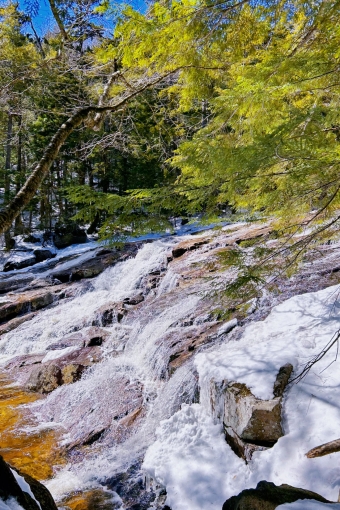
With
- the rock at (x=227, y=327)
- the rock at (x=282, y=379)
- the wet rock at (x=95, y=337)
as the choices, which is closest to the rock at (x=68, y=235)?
the wet rock at (x=95, y=337)

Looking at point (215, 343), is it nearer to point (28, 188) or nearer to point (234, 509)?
point (234, 509)

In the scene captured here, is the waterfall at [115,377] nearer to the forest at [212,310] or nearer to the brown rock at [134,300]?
the forest at [212,310]

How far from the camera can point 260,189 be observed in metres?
4.11

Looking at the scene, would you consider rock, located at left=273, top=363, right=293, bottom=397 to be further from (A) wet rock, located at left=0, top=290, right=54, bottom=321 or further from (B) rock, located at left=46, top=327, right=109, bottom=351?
(A) wet rock, located at left=0, top=290, right=54, bottom=321

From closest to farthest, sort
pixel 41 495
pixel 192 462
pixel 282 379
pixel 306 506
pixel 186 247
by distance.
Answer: pixel 306 506, pixel 41 495, pixel 192 462, pixel 282 379, pixel 186 247

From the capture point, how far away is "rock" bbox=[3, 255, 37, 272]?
17109 mm

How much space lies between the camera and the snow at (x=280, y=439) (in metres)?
3.61

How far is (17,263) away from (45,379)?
34.6 feet

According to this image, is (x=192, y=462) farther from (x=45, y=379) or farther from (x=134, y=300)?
(x=134, y=300)

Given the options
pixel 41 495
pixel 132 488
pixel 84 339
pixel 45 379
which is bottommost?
pixel 132 488

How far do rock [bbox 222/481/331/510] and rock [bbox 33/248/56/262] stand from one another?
1639 cm

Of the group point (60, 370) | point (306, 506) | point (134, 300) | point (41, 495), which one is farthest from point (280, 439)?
point (134, 300)

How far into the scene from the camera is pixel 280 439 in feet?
12.6

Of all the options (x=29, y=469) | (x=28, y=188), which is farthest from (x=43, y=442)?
(x=28, y=188)
